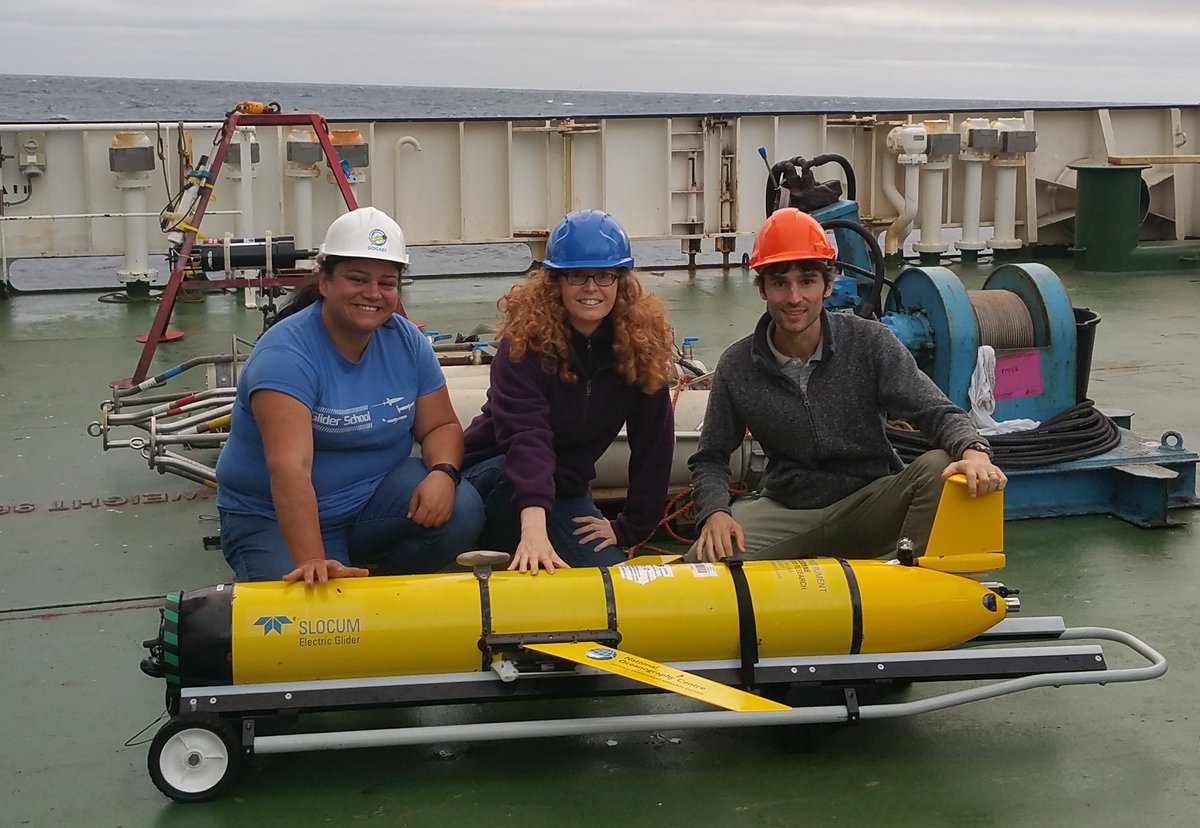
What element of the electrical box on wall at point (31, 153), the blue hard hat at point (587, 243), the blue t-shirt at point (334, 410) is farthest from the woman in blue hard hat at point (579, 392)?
the electrical box on wall at point (31, 153)

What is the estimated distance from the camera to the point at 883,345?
3.69 meters

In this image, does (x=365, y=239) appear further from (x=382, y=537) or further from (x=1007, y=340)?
(x=1007, y=340)

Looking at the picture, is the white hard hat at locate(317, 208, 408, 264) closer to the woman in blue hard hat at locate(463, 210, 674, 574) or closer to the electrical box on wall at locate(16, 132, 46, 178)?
the woman in blue hard hat at locate(463, 210, 674, 574)

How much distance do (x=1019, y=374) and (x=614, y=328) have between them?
2.26m

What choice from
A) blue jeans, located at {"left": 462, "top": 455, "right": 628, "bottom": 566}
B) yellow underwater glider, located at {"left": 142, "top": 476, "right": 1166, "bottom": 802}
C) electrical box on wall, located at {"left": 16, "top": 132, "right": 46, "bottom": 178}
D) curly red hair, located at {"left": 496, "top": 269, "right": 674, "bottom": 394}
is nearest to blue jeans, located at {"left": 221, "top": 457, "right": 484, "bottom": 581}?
blue jeans, located at {"left": 462, "top": 455, "right": 628, "bottom": 566}

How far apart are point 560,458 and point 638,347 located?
40cm

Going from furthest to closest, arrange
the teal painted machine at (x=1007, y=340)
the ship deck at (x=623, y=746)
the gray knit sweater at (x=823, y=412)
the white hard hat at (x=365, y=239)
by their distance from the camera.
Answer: the teal painted machine at (x=1007, y=340) < the gray knit sweater at (x=823, y=412) < the white hard hat at (x=365, y=239) < the ship deck at (x=623, y=746)

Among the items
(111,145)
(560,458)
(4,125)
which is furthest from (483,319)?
(560,458)

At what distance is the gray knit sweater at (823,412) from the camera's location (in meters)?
3.66

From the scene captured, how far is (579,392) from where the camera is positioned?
Answer: 372cm

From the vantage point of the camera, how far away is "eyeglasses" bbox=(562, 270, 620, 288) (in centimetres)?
361

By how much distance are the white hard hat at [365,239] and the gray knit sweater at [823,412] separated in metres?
0.98

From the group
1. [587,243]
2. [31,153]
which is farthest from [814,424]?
[31,153]

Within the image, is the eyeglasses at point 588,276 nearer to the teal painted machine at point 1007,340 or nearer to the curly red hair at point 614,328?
the curly red hair at point 614,328
